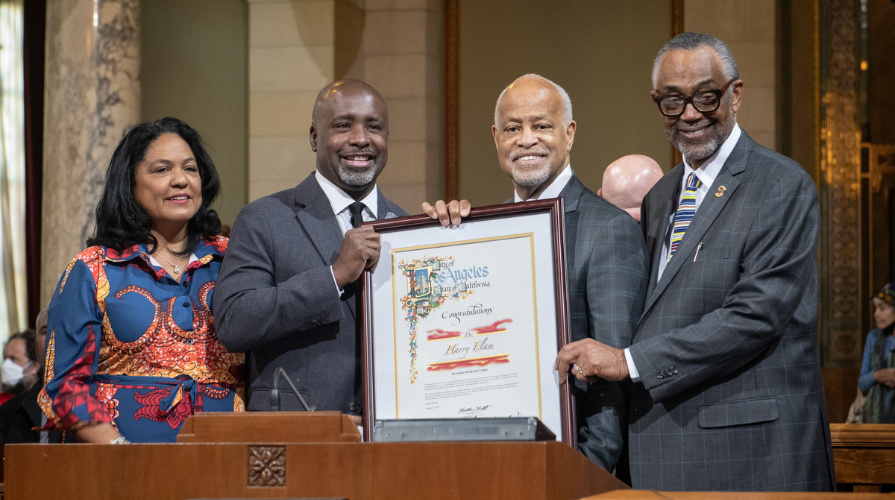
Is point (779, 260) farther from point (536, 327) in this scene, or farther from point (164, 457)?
point (164, 457)

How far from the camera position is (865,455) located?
11.3 ft

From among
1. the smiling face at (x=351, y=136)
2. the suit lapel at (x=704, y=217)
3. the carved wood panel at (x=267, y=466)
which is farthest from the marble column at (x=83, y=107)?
the carved wood panel at (x=267, y=466)

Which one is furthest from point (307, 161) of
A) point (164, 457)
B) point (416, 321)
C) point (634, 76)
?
point (164, 457)

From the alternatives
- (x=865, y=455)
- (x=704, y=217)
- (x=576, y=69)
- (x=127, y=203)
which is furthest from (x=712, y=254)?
(x=576, y=69)

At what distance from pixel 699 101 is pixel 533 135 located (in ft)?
1.58

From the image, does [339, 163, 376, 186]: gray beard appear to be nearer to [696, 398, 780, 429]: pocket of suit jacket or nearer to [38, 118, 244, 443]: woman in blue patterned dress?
[38, 118, 244, 443]: woman in blue patterned dress

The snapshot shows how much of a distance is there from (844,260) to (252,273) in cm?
738

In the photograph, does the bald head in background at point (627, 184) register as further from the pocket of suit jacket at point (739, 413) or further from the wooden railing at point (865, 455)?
the pocket of suit jacket at point (739, 413)

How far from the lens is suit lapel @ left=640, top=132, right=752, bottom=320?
8.30 feet

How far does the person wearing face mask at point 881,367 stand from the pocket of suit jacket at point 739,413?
194 inches

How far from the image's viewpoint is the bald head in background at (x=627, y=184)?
156 inches

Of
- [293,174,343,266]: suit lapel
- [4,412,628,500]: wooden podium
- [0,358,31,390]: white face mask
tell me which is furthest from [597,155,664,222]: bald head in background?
[0,358,31,390]: white face mask

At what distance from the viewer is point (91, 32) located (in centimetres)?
638

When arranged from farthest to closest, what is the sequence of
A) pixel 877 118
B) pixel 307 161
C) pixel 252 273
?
pixel 877 118
pixel 307 161
pixel 252 273
